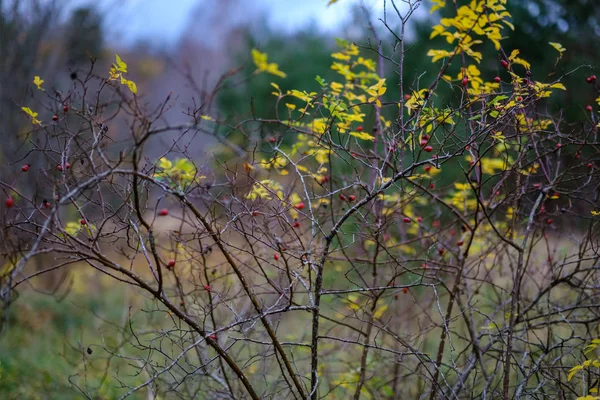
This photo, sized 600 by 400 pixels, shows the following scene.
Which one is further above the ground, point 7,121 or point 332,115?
point 7,121

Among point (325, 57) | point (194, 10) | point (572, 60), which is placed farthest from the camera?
point (194, 10)

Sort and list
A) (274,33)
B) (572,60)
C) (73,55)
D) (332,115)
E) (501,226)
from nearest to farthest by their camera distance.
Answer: (332,115), (501,226), (572,60), (73,55), (274,33)

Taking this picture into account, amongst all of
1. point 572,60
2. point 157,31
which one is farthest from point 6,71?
point 157,31

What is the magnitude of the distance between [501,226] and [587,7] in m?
6.13

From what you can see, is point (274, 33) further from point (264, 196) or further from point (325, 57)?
point (264, 196)

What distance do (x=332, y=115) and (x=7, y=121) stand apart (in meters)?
8.84

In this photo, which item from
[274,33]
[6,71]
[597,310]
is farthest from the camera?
[274,33]

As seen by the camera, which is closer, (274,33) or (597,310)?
(597,310)

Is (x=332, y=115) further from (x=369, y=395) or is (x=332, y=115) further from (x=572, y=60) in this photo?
(x=572, y=60)

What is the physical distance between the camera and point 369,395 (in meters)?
3.26

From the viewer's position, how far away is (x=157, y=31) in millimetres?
21266

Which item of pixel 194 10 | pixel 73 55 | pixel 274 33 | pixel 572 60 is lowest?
pixel 572 60

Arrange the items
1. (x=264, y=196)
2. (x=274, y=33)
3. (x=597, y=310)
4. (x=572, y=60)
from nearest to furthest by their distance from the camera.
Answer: (x=264, y=196), (x=597, y=310), (x=572, y=60), (x=274, y=33)

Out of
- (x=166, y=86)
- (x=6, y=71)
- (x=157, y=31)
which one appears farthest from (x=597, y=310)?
(x=166, y=86)
